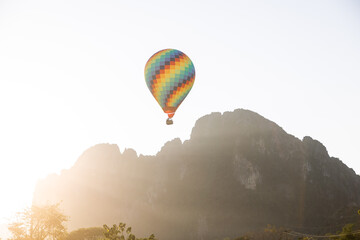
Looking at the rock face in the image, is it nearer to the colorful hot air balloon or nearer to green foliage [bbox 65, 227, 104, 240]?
green foliage [bbox 65, 227, 104, 240]

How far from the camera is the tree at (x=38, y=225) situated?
1265 inches

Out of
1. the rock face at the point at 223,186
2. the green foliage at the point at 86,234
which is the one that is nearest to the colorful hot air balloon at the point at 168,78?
the green foliage at the point at 86,234

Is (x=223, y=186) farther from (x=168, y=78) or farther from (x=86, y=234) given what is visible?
(x=168, y=78)

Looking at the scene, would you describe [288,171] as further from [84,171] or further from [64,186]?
[64,186]

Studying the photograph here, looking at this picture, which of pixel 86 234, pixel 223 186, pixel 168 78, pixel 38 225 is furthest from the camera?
pixel 223 186

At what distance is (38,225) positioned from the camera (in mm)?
33875

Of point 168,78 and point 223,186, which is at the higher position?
point 168,78

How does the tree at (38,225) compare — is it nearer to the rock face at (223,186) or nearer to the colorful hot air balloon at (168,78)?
the colorful hot air balloon at (168,78)

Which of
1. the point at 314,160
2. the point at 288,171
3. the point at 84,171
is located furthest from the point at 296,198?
the point at 84,171

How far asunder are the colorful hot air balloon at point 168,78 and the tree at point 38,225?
17.1 m

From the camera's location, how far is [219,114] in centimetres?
14075

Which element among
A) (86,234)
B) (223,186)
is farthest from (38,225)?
(223,186)

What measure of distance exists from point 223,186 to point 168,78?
9445cm

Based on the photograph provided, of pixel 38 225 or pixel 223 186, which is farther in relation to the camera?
pixel 223 186
